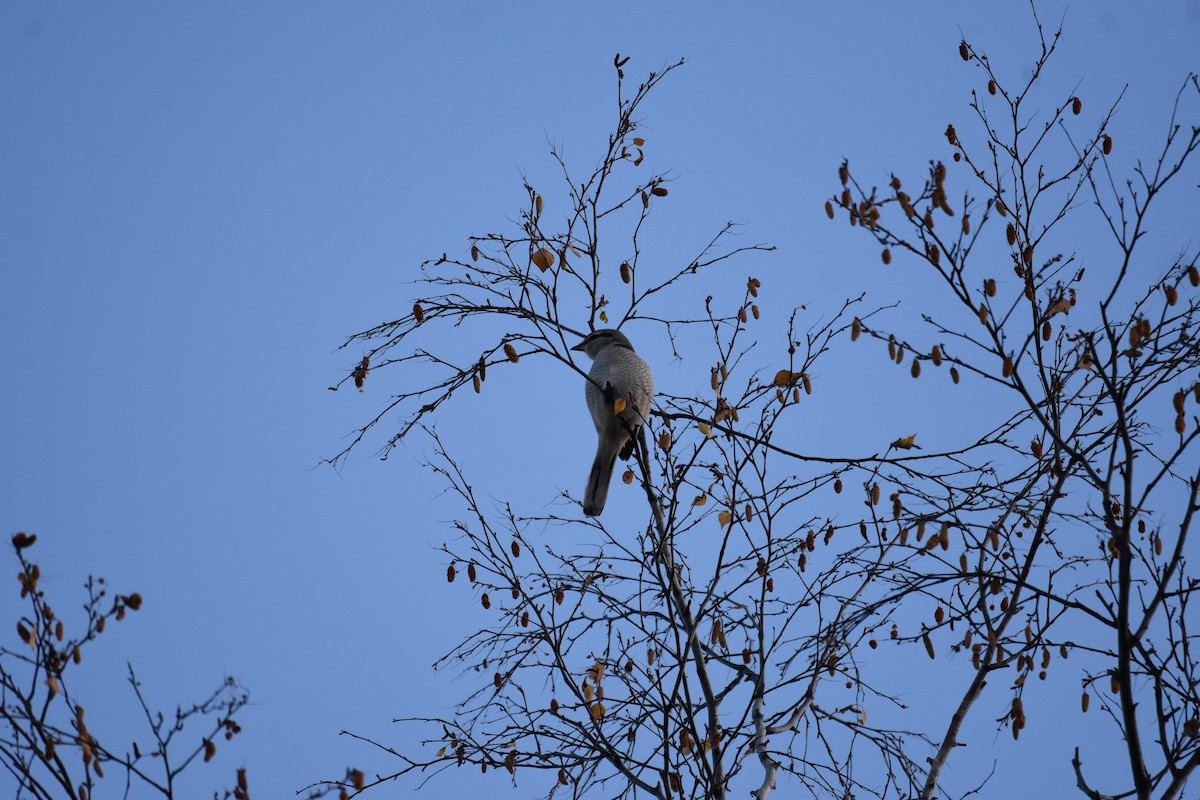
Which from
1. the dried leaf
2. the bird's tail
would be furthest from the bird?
the dried leaf

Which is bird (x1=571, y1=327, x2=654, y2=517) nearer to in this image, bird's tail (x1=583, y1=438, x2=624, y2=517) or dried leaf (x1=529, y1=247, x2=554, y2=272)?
bird's tail (x1=583, y1=438, x2=624, y2=517)

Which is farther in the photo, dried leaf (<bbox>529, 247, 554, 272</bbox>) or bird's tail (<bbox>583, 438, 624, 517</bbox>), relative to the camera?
bird's tail (<bbox>583, 438, 624, 517</bbox>)

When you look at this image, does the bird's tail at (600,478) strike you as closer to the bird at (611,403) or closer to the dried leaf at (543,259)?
the bird at (611,403)

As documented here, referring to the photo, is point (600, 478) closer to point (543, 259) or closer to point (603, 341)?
point (603, 341)

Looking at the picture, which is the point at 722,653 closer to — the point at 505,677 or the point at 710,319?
the point at 505,677

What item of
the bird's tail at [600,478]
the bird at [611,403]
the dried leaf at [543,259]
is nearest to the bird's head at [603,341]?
the bird at [611,403]

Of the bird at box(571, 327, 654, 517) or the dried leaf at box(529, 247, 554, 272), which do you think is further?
the bird at box(571, 327, 654, 517)

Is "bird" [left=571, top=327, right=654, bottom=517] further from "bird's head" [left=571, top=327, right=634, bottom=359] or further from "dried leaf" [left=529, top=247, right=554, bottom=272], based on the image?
"dried leaf" [left=529, top=247, right=554, bottom=272]

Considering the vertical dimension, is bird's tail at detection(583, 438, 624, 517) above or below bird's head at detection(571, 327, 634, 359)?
below

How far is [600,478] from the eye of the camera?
5.70m

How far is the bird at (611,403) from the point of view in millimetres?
5652

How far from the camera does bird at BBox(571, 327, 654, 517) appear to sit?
18.5 feet

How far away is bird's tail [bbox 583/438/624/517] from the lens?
18.5ft

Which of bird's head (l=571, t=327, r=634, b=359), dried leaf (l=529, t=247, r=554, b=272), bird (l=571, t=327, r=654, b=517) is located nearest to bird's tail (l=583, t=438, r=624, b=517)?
bird (l=571, t=327, r=654, b=517)
